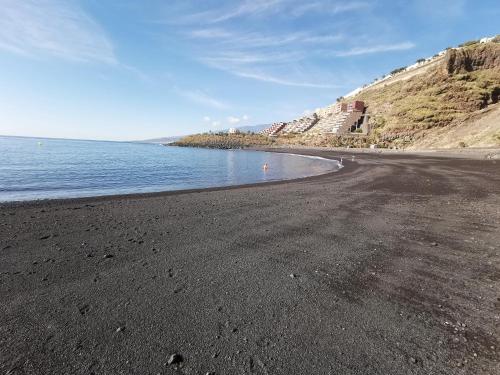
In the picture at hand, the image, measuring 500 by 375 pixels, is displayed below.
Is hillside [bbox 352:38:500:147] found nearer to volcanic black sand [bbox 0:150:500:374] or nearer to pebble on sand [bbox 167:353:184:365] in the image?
volcanic black sand [bbox 0:150:500:374]

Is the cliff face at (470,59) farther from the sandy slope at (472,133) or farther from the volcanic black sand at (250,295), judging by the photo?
the volcanic black sand at (250,295)

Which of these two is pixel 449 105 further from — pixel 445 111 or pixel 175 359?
pixel 175 359

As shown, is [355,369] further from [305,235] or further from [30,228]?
[30,228]

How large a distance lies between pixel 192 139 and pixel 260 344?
560ft

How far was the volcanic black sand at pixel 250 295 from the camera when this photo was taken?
330cm

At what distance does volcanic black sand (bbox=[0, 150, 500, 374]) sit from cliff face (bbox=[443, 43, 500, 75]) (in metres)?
102

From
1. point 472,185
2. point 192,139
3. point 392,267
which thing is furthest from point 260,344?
point 192,139

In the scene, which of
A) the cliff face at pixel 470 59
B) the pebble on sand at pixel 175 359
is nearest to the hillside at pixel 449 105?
the cliff face at pixel 470 59

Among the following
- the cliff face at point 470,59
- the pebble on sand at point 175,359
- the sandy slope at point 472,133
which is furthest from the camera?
the cliff face at point 470,59

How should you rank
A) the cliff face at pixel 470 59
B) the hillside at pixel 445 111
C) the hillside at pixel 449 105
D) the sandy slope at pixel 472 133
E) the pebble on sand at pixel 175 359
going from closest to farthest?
1. the pebble on sand at pixel 175 359
2. the sandy slope at pixel 472 133
3. the hillside at pixel 445 111
4. the hillside at pixel 449 105
5. the cliff face at pixel 470 59

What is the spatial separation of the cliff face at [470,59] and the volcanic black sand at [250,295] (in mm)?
101833

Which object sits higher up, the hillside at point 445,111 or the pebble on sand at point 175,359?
the hillside at point 445,111

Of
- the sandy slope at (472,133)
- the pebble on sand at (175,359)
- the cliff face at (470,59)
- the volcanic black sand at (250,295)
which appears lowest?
the volcanic black sand at (250,295)

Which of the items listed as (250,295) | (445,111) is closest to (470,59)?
(445,111)
